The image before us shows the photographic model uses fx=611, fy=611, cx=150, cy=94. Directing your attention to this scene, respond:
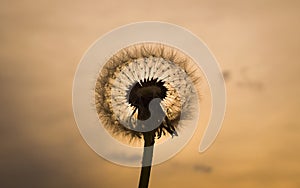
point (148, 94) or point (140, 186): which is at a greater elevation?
point (148, 94)

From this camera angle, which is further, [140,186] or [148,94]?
[148,94]

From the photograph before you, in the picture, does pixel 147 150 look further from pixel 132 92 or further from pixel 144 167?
pixel 132 92

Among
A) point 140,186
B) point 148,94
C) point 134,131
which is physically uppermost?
point 148,94

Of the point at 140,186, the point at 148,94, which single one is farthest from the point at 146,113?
the point at 140,186

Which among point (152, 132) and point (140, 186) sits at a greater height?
point (152, 132)

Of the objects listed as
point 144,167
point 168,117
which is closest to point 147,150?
point 144,167

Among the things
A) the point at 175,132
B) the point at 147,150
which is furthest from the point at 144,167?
the point at 175,132

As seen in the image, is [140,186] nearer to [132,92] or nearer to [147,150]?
[147,150]

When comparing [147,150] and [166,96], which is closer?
[147,150]
